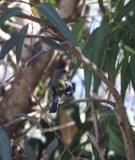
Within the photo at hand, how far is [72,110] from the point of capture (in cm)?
252

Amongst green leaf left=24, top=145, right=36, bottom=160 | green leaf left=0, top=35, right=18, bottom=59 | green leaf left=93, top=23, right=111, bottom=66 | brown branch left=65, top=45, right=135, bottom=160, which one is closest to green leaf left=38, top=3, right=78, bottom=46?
brown branch left=65, top=45, right=135, bottom=160

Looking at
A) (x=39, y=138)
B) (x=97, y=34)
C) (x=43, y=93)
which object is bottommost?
(x=39, y=138)

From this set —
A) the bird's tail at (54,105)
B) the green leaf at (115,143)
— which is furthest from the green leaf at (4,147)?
the green leaf at (115,143)

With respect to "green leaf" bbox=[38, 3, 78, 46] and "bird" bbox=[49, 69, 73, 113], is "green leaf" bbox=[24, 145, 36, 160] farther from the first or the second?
"green leaf" bbox=[38, 3, 78, 46]

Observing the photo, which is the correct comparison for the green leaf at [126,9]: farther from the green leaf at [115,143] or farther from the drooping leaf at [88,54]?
the green leaf at [115,143]

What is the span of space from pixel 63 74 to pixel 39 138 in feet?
5.11

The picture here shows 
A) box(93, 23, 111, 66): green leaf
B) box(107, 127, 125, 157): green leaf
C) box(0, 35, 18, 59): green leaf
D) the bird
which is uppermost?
box(0, 35, 18, 59): green leaf

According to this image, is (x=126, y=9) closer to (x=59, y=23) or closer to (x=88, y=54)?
(x=88, y=54)

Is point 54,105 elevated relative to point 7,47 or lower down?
lower down

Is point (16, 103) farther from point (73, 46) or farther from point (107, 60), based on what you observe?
point (73, 46)

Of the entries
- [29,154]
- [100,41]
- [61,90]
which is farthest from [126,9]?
[29,154]

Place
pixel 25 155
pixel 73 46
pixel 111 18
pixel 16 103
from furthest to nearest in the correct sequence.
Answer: pixel 16 103 → pixel 111 18 → pixel 25 155 → pixel 73 46

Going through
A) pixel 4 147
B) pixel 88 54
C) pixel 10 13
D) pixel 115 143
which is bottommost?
pixel 115 143

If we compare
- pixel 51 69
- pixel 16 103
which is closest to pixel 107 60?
pixel 16 103
